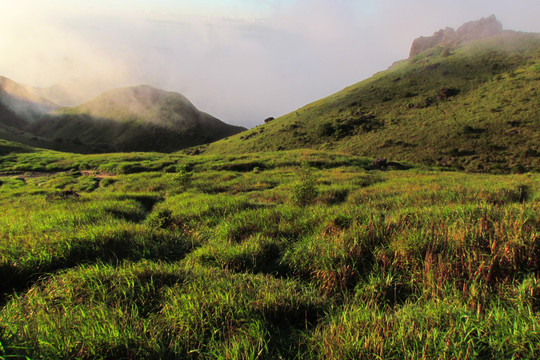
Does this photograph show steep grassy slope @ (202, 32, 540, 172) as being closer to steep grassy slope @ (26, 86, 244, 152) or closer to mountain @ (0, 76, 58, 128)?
steep grassy slope @ (26, 86, 244, 152)

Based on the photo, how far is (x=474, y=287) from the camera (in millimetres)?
3062

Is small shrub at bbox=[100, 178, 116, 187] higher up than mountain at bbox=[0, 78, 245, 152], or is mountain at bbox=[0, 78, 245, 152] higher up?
mountain at bbox=[0, 78, 245, 152]

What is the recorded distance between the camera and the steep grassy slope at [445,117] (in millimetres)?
42753

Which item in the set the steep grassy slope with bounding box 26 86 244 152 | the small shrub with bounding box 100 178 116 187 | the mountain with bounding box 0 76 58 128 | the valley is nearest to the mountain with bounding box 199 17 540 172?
the valley

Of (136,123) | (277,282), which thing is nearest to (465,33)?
(277,282)

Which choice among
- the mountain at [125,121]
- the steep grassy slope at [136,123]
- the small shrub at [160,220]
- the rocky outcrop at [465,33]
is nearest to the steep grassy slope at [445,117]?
the rocky outcrop at [465,33]

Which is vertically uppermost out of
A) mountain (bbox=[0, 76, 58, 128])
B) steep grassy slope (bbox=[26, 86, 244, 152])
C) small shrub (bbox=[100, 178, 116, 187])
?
mountain (bbox=[0, 76, 58, 128])

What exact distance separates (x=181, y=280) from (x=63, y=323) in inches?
51.3

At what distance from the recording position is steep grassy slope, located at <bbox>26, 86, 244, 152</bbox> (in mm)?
134625

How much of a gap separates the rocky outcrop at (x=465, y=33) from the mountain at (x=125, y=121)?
114136 mm

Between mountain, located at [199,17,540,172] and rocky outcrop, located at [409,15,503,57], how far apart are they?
1173 cm

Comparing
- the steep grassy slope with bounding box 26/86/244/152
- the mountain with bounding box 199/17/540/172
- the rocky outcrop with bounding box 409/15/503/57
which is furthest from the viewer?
the steep grassy slope with bounding box 26/86/244/152

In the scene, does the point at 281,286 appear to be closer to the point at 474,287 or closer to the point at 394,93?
the point at 474,287

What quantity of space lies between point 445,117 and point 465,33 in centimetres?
9403
